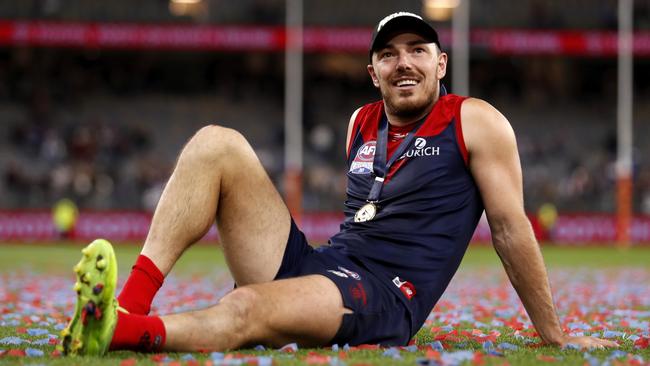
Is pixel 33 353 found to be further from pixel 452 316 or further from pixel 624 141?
pixel 624 141

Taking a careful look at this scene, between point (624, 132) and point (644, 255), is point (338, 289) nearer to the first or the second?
point (644, 255)

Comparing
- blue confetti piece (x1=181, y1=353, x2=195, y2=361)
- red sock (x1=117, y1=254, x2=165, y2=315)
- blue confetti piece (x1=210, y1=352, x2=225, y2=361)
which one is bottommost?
blue confetti piece (x1=181, y1=353, x2=195, y2=361)

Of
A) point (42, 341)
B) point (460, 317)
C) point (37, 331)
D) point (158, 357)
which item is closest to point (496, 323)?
point (460, 317)

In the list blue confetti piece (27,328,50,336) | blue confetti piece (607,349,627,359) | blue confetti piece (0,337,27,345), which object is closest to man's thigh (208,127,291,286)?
blue confetti piece (0,337,27,345)

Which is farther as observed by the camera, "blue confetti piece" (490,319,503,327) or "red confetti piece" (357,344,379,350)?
"blue confetti piece" (490,319,503,327)

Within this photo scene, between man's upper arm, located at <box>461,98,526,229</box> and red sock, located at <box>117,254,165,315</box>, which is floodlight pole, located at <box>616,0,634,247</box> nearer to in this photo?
man's upper arm, located at <box>461,98,526,229</box>

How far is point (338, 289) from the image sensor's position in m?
4.93

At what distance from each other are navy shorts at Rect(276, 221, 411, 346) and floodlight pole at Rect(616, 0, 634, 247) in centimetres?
2413

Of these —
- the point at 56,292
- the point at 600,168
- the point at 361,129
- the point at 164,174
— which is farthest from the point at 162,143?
the point at 361,129

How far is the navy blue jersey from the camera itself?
16.9 feet

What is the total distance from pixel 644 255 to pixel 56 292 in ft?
52.3

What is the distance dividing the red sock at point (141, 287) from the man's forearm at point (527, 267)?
1.54 m

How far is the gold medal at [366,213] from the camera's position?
5223 millimetres

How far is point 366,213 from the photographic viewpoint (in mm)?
5250
